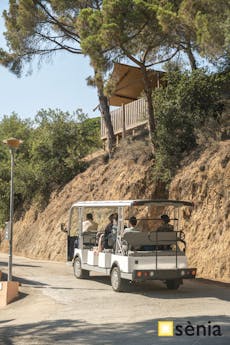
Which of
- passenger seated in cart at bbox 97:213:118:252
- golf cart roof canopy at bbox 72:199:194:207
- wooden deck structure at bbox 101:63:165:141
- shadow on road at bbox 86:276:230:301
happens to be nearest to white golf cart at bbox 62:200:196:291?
golf cart roof canopy at bbox 72:199:194:207

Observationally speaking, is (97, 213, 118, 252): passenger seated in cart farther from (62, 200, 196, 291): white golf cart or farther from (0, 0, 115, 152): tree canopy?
(0, 0, 115, 152): tree canopy

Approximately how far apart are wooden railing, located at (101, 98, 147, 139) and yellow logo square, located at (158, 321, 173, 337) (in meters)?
17.6

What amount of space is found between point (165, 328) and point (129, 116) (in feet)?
68.9

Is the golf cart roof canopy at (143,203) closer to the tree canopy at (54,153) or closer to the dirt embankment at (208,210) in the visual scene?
the dirt embankment at (208,210)

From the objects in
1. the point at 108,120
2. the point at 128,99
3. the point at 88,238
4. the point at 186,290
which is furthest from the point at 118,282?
the point at 128,99

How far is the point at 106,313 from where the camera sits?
10.3 m

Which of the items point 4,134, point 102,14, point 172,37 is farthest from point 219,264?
point 4,134

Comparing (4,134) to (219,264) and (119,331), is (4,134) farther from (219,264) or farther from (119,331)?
(119,331)

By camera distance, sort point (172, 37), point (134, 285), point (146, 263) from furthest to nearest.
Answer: point (172, 37)
point (134, 285)
point (146, 263)

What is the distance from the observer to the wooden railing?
87.4 feet

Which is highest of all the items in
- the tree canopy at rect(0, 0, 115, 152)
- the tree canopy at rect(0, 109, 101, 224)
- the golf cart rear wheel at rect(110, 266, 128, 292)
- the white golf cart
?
the tree canopy at rect(0, 0, 115, 152)

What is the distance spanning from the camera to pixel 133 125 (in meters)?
27.9

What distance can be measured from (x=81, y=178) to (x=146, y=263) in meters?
17.7

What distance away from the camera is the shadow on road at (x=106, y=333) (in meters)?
A: 7.82
